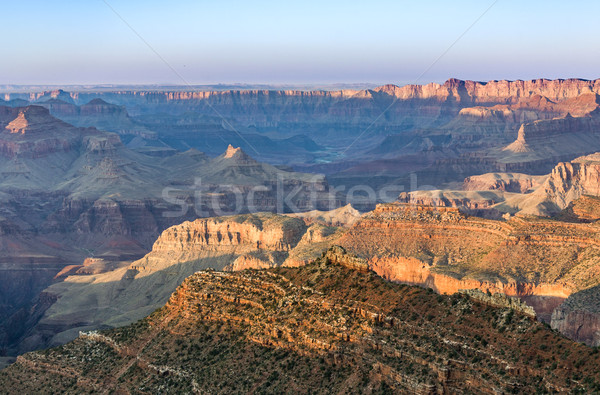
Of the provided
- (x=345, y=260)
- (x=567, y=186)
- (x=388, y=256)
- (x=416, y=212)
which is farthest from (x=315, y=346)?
(x=567, y=186)

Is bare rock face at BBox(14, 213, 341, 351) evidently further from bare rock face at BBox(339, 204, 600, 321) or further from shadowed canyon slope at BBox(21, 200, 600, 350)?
bare rock face at BBox(339, 204, 600, 321)

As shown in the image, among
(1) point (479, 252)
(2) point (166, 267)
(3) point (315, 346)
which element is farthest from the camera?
(2) point (166, 267)

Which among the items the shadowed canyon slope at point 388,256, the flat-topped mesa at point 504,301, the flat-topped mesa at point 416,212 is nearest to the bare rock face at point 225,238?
the shadowed canyon slope at point 388,256

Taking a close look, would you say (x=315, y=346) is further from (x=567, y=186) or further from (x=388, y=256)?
(x=567, y=186)

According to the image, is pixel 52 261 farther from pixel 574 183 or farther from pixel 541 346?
pixel 541 346

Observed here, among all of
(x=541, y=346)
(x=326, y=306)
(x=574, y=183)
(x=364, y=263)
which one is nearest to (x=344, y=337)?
(x=326, y=306)

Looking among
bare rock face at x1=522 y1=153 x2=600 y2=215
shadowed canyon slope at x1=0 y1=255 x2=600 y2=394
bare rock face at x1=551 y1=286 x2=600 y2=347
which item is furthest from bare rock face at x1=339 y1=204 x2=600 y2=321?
bare rock face at x1=522 y1=153 x2=600 y2=215

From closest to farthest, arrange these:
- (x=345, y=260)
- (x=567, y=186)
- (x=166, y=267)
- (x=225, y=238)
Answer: (x=345, y=260), (x=166, y=267), (x=225, y=238), (x=567, y=186)

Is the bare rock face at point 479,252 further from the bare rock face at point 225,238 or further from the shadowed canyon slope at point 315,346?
the bare rock face at point 225,238

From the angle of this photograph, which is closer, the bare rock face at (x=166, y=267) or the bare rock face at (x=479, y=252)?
the bare rock face at (x=479, y=252)
